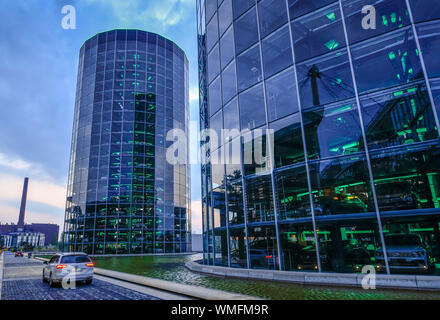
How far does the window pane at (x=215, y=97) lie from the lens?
57.5 feet

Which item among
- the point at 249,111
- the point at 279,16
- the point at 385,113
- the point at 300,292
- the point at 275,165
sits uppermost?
the point at 279,16

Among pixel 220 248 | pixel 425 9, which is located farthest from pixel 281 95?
pixel 220 248

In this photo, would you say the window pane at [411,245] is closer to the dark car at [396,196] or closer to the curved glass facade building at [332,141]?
the curved glass facade building at [332,141]

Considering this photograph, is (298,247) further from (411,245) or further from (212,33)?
(212,33)

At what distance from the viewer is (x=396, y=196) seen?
10.0 meters

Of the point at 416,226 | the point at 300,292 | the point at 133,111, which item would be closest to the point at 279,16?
the point at 416,226

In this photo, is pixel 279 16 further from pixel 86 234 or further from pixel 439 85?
pixel 86 234

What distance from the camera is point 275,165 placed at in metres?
13.3

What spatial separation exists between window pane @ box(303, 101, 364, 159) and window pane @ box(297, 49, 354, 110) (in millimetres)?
453

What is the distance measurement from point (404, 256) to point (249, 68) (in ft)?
37.9

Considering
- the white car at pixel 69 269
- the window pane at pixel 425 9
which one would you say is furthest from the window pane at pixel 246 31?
the white car at pixel 69 269

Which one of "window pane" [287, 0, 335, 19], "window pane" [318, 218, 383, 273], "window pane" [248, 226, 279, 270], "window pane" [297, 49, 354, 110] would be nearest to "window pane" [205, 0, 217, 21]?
"window pane" [287, 0, 335, 19]

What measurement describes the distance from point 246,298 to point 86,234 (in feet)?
121

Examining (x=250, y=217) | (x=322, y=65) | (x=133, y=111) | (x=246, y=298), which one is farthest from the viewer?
(x=133, y=111)
